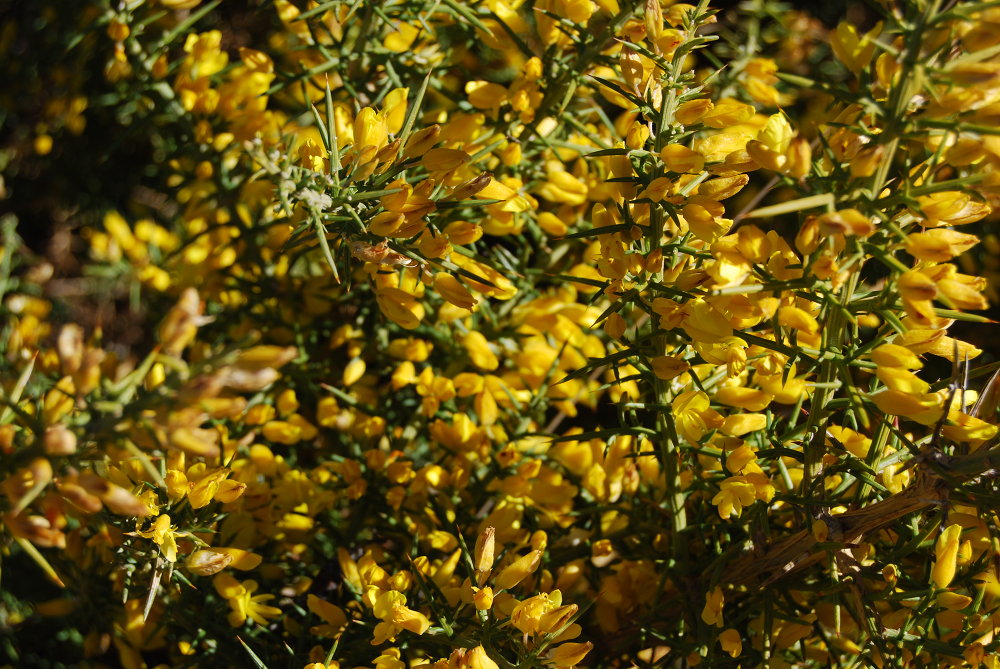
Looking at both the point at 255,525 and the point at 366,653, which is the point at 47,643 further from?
the point at 366,653

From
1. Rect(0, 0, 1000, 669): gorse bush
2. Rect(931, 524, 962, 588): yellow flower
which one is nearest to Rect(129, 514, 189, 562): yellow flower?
Rect(0, 0, 1000, 669): gorse bush

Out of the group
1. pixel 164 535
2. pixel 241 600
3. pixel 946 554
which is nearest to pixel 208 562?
pixel 164 535

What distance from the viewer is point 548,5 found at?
1001 mm

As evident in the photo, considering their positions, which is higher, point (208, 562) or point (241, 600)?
point (208, 562)

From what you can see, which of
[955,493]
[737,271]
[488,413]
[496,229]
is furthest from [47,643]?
[955,493]

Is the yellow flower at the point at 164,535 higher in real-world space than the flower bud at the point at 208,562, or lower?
higher

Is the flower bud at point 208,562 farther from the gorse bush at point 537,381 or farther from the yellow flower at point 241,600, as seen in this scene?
the yellow flower at point 241,600

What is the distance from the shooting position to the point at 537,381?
3.92ft

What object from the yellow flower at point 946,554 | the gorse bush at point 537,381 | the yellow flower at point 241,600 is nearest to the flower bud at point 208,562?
the gorse bush at point 537,381

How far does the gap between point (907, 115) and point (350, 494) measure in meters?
→ 0.74

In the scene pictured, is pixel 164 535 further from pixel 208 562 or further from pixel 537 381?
pixel 537 381

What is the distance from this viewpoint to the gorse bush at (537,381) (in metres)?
0.64

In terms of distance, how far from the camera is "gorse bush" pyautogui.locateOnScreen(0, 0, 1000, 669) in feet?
2.12

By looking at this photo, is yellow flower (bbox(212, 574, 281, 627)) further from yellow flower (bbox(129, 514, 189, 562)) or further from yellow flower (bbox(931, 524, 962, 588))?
yellow flower (bbox(931, 524, 962, 588))
